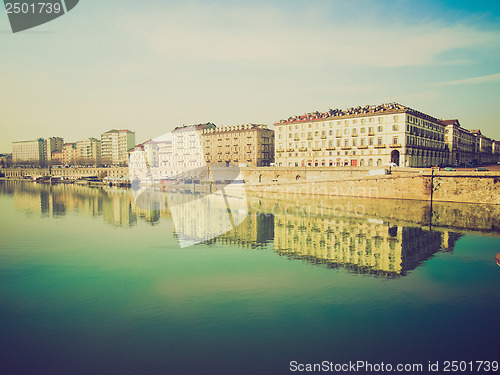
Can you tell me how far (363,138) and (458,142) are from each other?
178 ft

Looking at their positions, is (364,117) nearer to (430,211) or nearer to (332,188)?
(332,188)

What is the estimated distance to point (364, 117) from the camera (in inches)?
3145

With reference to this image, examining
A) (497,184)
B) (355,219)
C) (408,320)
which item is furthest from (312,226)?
(497,184)

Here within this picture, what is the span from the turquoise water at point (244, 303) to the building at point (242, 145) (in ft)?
276

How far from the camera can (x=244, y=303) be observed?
17.3 meters

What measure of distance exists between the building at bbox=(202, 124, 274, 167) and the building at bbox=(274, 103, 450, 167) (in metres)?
16.7

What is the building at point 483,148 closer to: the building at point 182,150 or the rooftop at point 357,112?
the rooftop at point 357,112

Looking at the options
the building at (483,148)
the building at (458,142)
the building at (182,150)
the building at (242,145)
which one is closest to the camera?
the building at (458,142)

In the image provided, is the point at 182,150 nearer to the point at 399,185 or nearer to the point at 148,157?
the point at 148,157

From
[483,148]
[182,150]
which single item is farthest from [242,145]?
[483,148]

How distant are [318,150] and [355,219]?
4966 centimetres

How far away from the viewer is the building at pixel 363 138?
75.2 m

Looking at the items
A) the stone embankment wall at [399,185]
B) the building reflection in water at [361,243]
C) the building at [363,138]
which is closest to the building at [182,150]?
→ the building at [363,138]

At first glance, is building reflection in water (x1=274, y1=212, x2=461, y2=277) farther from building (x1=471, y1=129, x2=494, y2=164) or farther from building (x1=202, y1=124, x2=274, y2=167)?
building (x1=471, y1=129, x2=494, y2=164)
